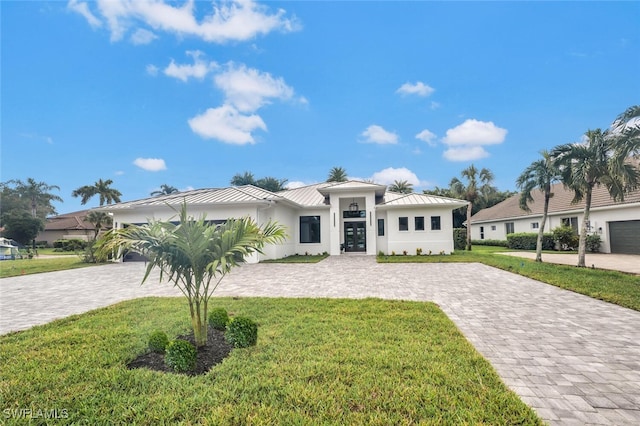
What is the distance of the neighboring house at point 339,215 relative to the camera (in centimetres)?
1681

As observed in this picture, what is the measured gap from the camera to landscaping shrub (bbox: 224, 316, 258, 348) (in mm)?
4113

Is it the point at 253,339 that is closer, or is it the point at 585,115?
the point at 253,339

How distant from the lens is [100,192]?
154 feet

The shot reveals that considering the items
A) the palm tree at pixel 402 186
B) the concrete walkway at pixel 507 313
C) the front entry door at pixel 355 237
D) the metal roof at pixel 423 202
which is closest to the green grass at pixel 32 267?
the concrete walkway at pixel 507 313

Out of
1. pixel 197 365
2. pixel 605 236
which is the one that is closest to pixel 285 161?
pixel 605 236

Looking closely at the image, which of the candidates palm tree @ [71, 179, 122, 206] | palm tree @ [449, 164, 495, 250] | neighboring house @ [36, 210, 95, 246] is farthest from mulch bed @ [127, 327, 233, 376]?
palm tree @ [71, 179, 122, 206]

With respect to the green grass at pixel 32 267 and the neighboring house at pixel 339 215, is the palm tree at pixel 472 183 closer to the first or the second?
the neighboring house at pixel 339 215

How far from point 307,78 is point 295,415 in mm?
18340

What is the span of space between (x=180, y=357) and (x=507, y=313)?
19.8ft

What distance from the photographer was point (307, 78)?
702 inches

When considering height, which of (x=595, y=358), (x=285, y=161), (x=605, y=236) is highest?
(x=285, y=161)

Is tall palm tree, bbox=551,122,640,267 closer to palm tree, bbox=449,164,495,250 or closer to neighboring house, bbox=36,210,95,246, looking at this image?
palm tree, bbox=449,164,495,250

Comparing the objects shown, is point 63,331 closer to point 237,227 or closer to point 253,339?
point 253,339

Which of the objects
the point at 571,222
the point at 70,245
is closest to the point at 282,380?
the point at 571,222
